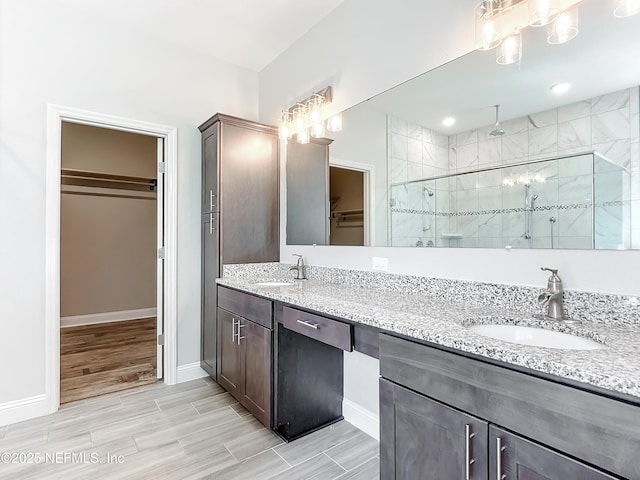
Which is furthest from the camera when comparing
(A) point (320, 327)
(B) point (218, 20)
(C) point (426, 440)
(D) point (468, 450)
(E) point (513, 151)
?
(B) point (218, 20)

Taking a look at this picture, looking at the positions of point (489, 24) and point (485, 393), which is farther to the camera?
point (489, 24)

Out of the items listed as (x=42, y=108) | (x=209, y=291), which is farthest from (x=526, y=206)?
(x=42, y=108)

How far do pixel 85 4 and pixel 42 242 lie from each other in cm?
169

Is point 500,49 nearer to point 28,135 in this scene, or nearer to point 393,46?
point 393,46

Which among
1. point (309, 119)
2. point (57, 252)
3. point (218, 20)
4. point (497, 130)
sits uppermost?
point (218, 20)

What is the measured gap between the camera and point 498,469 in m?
0.93

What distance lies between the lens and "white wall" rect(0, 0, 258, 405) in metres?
2.25

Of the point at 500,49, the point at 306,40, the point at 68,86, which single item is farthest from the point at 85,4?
the point at 500,49

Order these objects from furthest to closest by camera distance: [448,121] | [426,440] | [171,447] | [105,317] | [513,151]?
[105,317] → [171,447] → [448,121] → [513,151] → [426,440]

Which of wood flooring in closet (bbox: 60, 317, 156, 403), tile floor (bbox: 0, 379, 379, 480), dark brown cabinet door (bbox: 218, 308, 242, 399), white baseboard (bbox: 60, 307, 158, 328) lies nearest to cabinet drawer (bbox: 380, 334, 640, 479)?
tile floor (bbox: 0, 379, 379, 480)

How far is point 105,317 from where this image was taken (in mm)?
4762

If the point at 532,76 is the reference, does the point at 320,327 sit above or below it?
below

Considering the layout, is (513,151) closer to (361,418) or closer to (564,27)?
(564,27)

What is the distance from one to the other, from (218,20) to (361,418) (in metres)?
2.96
